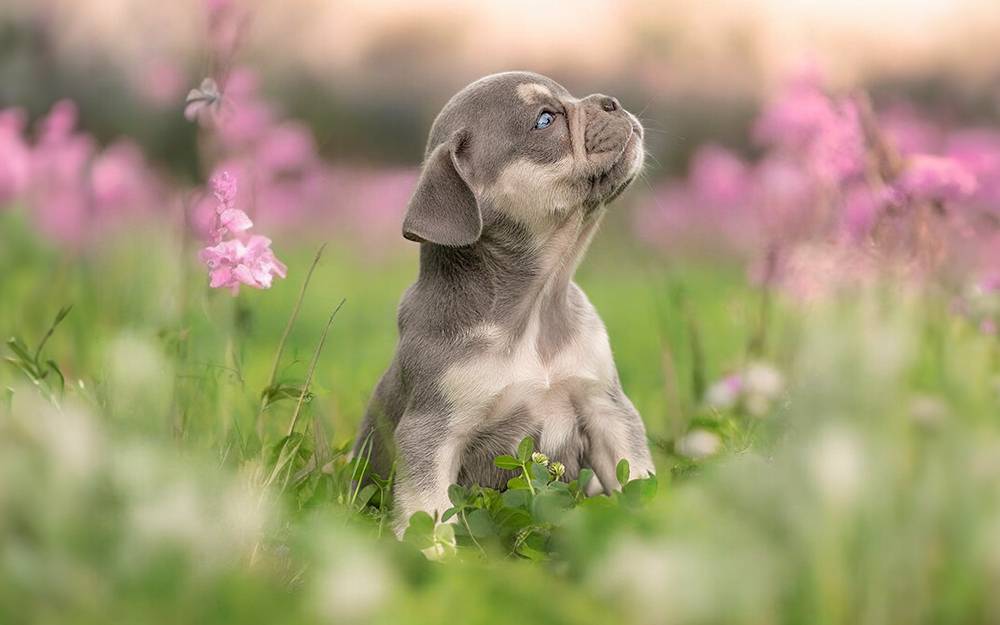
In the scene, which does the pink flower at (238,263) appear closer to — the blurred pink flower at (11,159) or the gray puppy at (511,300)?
the gray puppy at (511,300)

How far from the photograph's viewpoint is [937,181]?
3979 millimetres

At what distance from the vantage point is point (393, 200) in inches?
412

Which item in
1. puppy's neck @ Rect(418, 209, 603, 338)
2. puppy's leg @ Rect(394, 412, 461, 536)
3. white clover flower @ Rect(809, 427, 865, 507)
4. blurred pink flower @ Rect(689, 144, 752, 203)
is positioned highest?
white clover flower @ Rect(809, 427, 865, 507)

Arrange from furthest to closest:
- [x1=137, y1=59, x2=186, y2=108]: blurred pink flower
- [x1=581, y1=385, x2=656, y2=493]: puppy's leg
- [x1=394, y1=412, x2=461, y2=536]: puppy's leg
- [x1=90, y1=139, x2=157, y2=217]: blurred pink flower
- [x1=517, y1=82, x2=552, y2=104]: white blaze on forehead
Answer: [x1=90, y1=139, x2=157, y2=217]: blurred pink flower < [x1=137, y1=59, x2=186, y2=108]: blurred pink flower < [x1=517, y1=82, x2=552, y2=104]: white blaze on forehead < [x1=581, y1=385, x2=656, y2=493]: puppy's leg < [x1=394, y1=412, x2=461, y2=536]: puppy's leg

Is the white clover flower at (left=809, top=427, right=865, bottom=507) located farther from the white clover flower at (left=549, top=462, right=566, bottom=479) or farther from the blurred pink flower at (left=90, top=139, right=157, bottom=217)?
the blurred pink flower at (left=90, top=139, right=157, bottom=217)

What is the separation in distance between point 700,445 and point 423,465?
93 centimetres

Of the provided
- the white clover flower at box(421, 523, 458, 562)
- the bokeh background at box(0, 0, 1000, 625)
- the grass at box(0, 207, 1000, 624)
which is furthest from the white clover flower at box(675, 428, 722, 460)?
the grass at box(0, 207, 1000, 624)

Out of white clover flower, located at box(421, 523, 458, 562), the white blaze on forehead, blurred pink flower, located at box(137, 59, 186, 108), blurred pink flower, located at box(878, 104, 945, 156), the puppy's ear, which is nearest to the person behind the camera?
white clover flower, located at box(421, 523, 458, 562)

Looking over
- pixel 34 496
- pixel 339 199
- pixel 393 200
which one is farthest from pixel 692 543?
pixel 393 200

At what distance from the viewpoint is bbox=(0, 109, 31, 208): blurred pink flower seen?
6094 millimetres

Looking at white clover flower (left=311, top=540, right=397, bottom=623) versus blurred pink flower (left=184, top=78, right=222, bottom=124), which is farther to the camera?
blurred pink flower (left=184, top=78, right=222, bottom=124)

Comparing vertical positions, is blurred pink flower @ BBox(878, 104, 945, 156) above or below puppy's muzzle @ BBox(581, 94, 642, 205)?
below

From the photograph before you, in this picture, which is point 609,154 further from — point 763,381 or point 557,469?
point 763,381

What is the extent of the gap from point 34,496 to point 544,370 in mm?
1948
